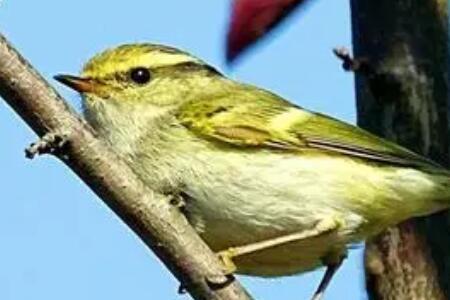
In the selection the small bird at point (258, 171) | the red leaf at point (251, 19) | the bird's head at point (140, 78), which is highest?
the red leaf at point (251, 19)

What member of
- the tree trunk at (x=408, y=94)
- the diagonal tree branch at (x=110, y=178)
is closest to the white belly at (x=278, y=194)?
the tree trunk at (x=408, y=94)

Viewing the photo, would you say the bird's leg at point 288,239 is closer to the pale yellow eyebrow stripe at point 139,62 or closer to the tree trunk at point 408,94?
the tree trunk at point 408,94

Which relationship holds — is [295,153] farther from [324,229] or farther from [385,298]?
[385,298]

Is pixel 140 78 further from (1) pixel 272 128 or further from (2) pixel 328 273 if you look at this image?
(2) pixel 328 273

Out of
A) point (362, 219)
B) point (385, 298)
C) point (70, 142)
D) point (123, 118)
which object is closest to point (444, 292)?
point (385, 298)

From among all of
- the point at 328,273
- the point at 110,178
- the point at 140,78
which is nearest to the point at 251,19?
the point at 110,178

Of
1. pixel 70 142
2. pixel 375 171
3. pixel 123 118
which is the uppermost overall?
pixel 70 142

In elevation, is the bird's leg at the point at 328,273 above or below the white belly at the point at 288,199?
below
